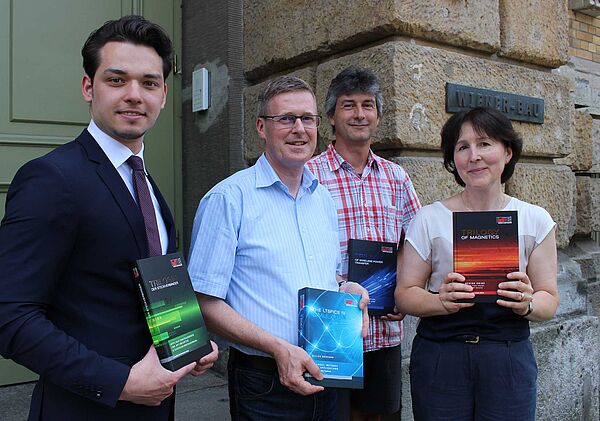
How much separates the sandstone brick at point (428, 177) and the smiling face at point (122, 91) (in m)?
1.90

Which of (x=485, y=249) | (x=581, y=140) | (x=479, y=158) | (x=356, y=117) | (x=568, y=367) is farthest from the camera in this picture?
(x=581, y=140)

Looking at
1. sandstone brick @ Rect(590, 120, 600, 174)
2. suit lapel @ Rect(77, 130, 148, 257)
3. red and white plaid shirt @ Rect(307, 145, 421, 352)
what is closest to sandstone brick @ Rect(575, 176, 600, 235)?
sandstone brick @ Rect(590, 120, 600, 174)

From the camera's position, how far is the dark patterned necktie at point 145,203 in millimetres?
1518

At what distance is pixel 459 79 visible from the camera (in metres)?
3.46

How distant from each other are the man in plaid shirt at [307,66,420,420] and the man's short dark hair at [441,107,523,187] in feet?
1.48

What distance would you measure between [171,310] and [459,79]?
8.41ft

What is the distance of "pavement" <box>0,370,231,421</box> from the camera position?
3.19 metres

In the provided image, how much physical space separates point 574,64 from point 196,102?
3.04 meters

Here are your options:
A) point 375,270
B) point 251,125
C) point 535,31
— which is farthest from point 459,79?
point 375,270

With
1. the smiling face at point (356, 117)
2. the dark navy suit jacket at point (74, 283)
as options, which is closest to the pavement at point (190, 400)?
the smiling face at point (356, 117)

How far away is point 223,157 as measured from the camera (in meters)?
3.97

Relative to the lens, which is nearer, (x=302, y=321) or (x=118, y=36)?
(x=118, y=36)

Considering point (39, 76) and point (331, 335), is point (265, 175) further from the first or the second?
point (39, 76)

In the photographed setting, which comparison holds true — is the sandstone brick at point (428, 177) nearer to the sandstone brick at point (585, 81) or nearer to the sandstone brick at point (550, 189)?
the sandstone brick at point (550, 189)
